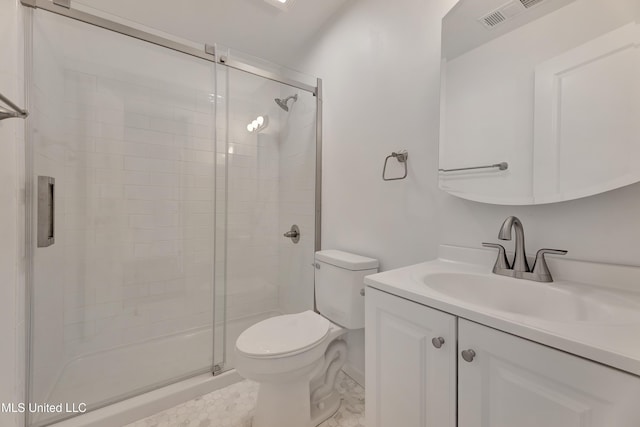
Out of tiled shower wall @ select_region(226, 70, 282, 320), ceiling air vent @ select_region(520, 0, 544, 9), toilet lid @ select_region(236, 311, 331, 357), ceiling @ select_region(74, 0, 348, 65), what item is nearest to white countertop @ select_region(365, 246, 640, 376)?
toilet lid @ select_region(236, 311, 331, 357)

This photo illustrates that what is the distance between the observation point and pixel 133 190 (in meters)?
1.88

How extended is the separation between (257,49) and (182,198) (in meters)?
1.42

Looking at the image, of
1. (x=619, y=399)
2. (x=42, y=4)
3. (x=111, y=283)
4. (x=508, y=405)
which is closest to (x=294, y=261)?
(x=111, y=283)

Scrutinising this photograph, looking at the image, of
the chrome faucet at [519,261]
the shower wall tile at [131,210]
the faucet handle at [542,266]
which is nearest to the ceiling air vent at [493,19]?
the chrome faucet at [519,261]

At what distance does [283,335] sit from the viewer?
1.24 m

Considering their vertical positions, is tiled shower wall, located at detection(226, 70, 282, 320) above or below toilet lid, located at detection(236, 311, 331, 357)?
above

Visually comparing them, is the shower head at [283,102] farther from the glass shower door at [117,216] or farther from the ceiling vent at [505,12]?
the ceiling vent at [505,12]

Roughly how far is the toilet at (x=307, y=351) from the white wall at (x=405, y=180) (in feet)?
0.71

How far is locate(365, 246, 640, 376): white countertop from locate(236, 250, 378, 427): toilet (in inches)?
18.9

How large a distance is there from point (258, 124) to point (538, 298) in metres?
2.03

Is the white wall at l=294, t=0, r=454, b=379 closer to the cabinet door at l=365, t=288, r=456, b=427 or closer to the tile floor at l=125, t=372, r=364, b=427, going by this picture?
the tile floor at l=125, t=372, r=364, b=427

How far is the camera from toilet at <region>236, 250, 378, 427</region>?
3.63 ft

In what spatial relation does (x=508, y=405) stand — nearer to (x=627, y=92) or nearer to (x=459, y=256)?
(x=459, y=256)

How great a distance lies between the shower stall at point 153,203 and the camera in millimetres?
1380
